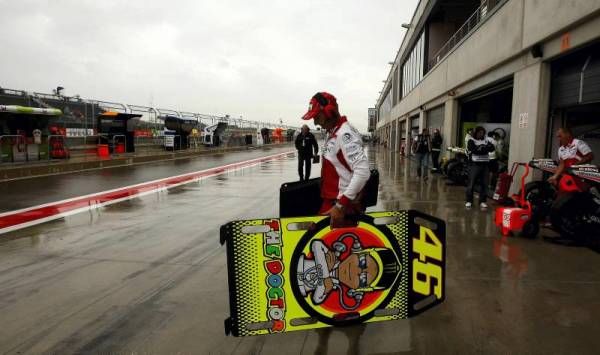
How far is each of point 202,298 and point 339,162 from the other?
178 centimetres

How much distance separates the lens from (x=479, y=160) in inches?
304

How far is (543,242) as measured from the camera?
5.27m

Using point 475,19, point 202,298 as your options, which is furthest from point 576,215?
point 475,19

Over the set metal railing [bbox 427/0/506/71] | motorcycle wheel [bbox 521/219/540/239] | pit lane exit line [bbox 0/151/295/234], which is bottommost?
pit lane exit line [bbox 0/151/295/234]

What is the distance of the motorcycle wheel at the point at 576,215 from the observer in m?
5.16

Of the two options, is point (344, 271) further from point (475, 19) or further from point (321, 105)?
point (475, 19)

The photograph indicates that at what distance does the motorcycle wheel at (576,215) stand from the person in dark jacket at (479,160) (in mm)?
2368

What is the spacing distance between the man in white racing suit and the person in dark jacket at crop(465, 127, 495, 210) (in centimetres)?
549

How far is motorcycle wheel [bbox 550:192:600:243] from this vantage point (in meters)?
5.16

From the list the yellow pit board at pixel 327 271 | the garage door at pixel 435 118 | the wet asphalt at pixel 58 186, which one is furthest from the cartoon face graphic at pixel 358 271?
the garage door at pixel 435 118

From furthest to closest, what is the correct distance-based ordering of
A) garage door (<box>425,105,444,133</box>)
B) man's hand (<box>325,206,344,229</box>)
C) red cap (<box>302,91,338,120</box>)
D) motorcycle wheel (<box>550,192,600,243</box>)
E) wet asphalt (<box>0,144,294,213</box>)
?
1. garage door (<box>425,105,444,133</box>)
2. wet asphalt (<box>0,144,294,213</box>)
3. motorcycle wheel (<box>550,192,600,243</box>)
4. red cap (<box>302,91,338,120</box>)
5. man's hand (<box>325,206,344,229</box>)

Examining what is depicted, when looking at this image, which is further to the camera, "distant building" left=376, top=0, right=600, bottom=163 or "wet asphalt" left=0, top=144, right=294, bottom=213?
"wet asphalt" left=0, top=144, right=294, bottom=213

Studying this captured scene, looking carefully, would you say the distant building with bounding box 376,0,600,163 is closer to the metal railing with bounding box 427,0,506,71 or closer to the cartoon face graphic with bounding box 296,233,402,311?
the metal railing with bounding box 427,0,506,71

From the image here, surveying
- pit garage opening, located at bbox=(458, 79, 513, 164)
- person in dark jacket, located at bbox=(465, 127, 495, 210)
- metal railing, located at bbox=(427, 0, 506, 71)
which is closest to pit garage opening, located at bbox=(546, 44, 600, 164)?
person in dark jacket, located at bbox=(465, 127, 495, 210)
